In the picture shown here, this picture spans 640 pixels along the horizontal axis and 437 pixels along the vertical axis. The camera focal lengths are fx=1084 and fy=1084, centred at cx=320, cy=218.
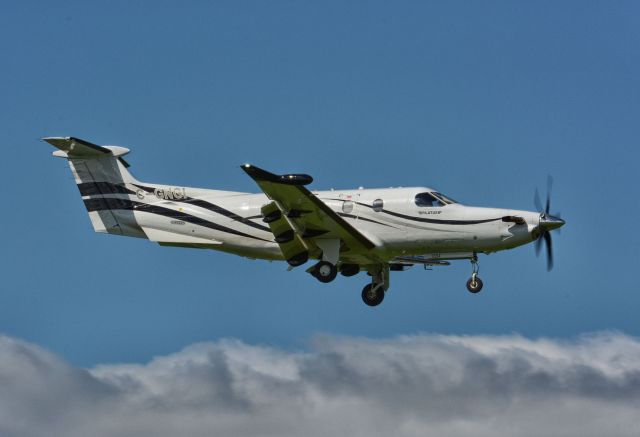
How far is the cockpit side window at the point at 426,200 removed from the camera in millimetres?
37125

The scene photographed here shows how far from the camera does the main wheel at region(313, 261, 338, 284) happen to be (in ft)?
122

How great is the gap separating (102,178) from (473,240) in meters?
13.6

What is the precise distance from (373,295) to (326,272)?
335 centimetres

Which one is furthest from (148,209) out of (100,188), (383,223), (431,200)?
(431,200)

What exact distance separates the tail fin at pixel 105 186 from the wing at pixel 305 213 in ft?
20.7

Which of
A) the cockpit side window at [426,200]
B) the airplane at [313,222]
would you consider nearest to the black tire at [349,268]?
the airplane at [313,222]

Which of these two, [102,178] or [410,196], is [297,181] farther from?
[102,178]

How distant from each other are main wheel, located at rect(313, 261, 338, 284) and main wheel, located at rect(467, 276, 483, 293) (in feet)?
15.1

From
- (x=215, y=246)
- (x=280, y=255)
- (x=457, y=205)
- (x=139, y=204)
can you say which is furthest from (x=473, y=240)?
(x=139, y=204)

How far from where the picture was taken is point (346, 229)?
120 feet

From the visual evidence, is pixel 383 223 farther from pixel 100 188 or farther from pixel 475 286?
pixel 100 188

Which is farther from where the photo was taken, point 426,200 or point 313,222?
point 426,200

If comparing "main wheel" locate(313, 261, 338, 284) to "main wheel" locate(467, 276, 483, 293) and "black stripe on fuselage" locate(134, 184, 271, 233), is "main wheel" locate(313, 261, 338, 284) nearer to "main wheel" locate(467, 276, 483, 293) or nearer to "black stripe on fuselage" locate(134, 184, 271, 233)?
"black stripe on fuselage" locate(134, 184, 271, 233)

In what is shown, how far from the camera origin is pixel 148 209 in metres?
39.1
